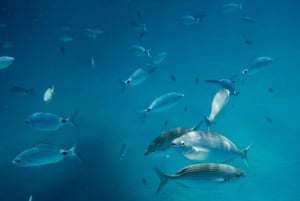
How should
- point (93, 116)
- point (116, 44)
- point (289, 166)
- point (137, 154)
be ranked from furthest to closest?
point (116, 44) → point (93, 116) → point (137, 154) → point (289, 166)

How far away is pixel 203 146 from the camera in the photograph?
3844mm

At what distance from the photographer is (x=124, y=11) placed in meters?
19.2

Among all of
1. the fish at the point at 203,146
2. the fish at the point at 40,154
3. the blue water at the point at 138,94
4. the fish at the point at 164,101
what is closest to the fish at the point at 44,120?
the fish at the point at 40,154

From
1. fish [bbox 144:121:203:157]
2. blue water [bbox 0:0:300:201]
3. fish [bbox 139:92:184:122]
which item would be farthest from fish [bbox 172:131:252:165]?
blue water [bbox 0:0:300:201]

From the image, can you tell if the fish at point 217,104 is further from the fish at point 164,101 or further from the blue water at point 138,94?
the blue water at point 138,94

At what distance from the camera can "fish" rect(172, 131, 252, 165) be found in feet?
12.4

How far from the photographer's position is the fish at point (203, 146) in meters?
3.78

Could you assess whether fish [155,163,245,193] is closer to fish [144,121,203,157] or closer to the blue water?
fish [144,121,203,157]

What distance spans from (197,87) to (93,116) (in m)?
4.74

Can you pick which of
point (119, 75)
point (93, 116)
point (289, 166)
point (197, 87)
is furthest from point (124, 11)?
point (289, 166)

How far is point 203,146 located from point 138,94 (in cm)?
1190

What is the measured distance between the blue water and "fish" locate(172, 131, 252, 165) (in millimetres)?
4624

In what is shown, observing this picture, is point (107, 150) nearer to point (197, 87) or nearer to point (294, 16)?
point (197, 87)

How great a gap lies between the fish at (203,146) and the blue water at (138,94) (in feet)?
15.2
